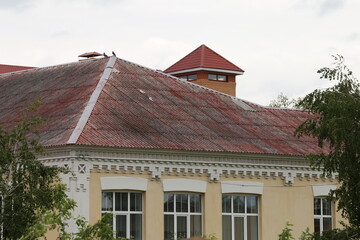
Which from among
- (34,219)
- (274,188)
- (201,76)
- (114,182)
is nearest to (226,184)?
(274,188)

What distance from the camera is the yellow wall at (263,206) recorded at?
25422 millimetres

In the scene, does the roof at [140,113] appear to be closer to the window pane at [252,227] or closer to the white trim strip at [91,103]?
the white trim strip at [91,103]

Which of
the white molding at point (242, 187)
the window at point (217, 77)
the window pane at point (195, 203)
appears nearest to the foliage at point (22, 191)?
the window pane at point (195, 203)

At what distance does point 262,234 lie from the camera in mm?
27609

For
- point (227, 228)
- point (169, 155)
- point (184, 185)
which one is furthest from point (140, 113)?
point (227, 228)

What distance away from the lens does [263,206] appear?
90.9 ft

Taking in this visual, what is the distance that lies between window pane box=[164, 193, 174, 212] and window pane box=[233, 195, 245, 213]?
6.85 feet

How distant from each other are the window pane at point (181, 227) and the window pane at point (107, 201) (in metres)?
2.11

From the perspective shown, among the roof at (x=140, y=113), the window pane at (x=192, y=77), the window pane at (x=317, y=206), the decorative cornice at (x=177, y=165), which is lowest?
the window pane at (x=317, y=206)

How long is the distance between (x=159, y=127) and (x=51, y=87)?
15.4 feet

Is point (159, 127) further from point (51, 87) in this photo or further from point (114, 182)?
point (51, 87)

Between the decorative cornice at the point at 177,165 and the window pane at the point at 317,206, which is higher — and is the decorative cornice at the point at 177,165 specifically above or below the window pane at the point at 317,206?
above

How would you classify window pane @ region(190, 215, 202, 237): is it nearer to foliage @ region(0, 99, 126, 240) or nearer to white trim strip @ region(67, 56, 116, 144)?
white trim strip @ region(67, 56, 116, 144)

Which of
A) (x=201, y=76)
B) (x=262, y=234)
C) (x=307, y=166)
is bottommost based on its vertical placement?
(x=262, y=234)
